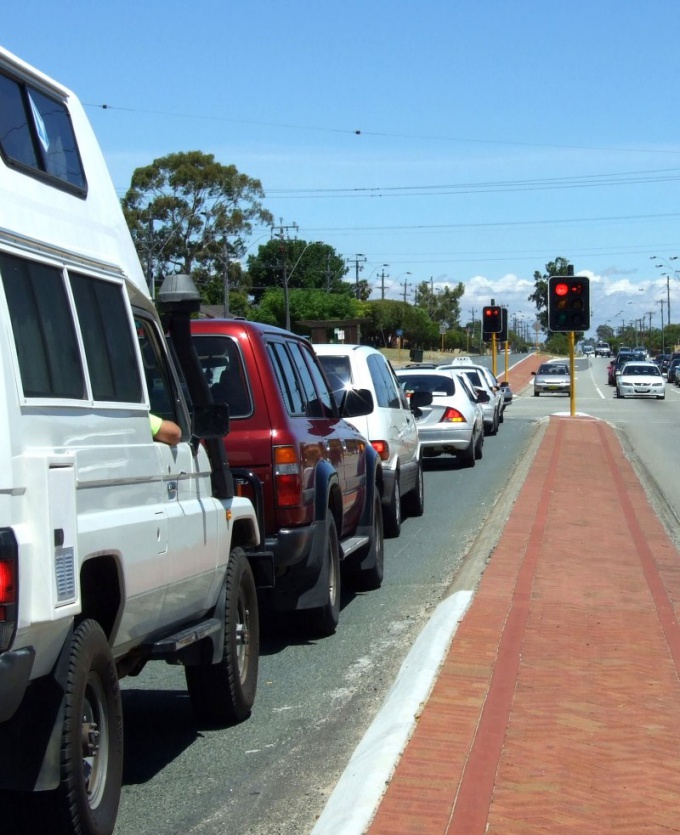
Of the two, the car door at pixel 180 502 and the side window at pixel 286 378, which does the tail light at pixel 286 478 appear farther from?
the car door at pixel 180 502

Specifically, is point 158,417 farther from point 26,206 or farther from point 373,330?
point 373,330

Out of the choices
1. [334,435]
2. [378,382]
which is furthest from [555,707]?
[378,382]

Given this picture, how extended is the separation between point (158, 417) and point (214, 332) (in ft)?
7.22

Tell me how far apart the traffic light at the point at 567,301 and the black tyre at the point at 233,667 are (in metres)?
23.4

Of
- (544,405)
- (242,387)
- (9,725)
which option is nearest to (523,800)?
(9,725)

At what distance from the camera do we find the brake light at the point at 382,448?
1221 cm

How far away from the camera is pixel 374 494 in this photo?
9766 millimetres

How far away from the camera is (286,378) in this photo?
801cm

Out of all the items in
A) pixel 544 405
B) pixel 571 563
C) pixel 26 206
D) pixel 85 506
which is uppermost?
pixel 26 206

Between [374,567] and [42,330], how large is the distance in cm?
600

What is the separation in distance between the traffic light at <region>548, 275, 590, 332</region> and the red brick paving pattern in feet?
58.7

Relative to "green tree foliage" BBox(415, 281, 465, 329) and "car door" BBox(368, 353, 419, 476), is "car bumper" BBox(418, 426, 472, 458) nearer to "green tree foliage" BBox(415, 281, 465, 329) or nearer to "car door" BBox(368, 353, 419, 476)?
"car door" BBox(368, 353, 419, 476)

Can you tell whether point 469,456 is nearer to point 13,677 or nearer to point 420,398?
point 420,398

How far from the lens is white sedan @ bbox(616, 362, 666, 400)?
5216cm
